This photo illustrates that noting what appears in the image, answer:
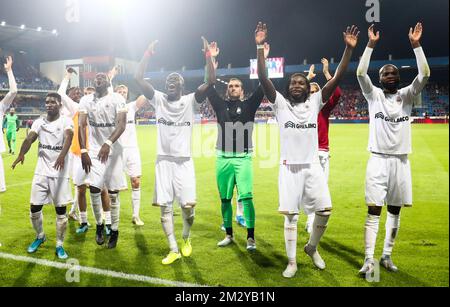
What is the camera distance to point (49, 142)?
509cm

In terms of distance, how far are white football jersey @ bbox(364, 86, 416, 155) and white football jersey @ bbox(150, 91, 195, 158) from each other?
2.23 m

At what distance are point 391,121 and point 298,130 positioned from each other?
1116mm

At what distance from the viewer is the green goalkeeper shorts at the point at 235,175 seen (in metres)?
5.41

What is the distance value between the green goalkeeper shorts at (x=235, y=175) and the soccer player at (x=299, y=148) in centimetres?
96

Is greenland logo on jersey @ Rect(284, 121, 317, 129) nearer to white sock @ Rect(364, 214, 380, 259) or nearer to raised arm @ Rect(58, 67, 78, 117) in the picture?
white sock @ Rect(364, 214, 380, 259)

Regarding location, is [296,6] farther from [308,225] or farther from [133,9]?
[308,225]

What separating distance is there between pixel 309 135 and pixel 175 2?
29852mm

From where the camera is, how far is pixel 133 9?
112 feet

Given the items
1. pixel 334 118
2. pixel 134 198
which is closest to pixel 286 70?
pixel 334 118

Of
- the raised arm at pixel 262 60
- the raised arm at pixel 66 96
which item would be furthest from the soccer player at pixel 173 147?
the raised arm at pixel 66 96

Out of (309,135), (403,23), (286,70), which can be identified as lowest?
(309,135)

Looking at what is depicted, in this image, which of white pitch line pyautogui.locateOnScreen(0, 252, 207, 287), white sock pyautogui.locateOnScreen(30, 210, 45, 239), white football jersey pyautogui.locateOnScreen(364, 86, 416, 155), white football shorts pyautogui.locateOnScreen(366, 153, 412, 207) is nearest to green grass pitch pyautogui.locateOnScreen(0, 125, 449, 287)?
white pitch line pyautogui.locateOnScreen(0, 252, 207, 287)

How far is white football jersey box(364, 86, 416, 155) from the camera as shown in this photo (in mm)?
4547

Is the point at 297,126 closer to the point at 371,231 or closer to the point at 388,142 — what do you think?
the point at 388,142
